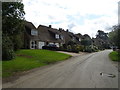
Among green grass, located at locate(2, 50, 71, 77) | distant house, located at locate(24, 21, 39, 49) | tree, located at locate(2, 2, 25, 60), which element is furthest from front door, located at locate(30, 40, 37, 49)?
green grass, located at locate(2, 50, 71, 77)

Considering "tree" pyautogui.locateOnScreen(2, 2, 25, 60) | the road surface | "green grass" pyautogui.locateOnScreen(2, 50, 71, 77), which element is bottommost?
Answer: the road surface

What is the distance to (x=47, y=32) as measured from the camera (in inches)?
2100

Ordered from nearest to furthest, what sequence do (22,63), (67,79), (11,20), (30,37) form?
(67,79) → (22,63) → (11,20) → (30,37)

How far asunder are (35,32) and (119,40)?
2126 cm

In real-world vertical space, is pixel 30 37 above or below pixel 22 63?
above

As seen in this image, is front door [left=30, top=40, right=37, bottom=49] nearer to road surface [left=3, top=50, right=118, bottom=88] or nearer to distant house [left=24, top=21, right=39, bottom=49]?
distant house [left=24, top=21, right=39, bottom=49]

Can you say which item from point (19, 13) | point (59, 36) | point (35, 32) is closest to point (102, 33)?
point (59, 36)

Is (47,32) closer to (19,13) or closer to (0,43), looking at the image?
(19,13)

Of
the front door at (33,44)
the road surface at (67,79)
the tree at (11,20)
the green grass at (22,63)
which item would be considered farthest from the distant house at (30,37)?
the road surface at (67,79)

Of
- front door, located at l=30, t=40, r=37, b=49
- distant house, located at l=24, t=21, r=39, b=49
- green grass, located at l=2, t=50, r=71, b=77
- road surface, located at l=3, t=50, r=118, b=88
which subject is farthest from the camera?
front door, located at l=30, t=40, r=37, b=49

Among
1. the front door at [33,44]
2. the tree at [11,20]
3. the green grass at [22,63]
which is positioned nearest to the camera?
the green grass at [22,63]

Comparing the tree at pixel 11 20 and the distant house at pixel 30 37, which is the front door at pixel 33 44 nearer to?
the distant house at pixel 30 37

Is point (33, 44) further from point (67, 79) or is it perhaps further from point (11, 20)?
point (67, 79)

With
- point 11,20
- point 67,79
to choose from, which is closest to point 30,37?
point 11,20
